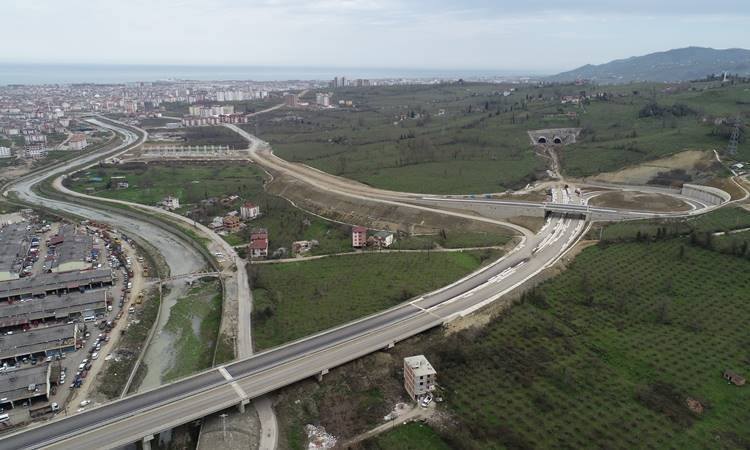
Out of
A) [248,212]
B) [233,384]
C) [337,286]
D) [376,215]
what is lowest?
[233,384]

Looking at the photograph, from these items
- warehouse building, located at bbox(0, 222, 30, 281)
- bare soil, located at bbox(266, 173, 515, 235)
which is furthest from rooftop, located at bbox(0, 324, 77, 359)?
bare soil, located at bbox(266, 173, 515, 235)

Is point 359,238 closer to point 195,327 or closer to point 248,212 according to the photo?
point 248,212

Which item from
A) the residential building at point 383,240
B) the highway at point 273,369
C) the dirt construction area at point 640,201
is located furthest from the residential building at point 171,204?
the dirt construction area at point 640,201

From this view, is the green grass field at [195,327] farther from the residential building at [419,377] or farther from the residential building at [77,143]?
the residential building at [77,143]

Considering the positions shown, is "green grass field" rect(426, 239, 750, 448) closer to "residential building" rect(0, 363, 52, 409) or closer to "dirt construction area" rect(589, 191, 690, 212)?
"dirt construction area" rect(589, 191, 690, 212)

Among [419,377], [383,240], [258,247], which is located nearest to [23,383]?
[419,377]

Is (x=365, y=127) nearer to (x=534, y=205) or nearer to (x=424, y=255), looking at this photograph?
(x=534, y=205)
